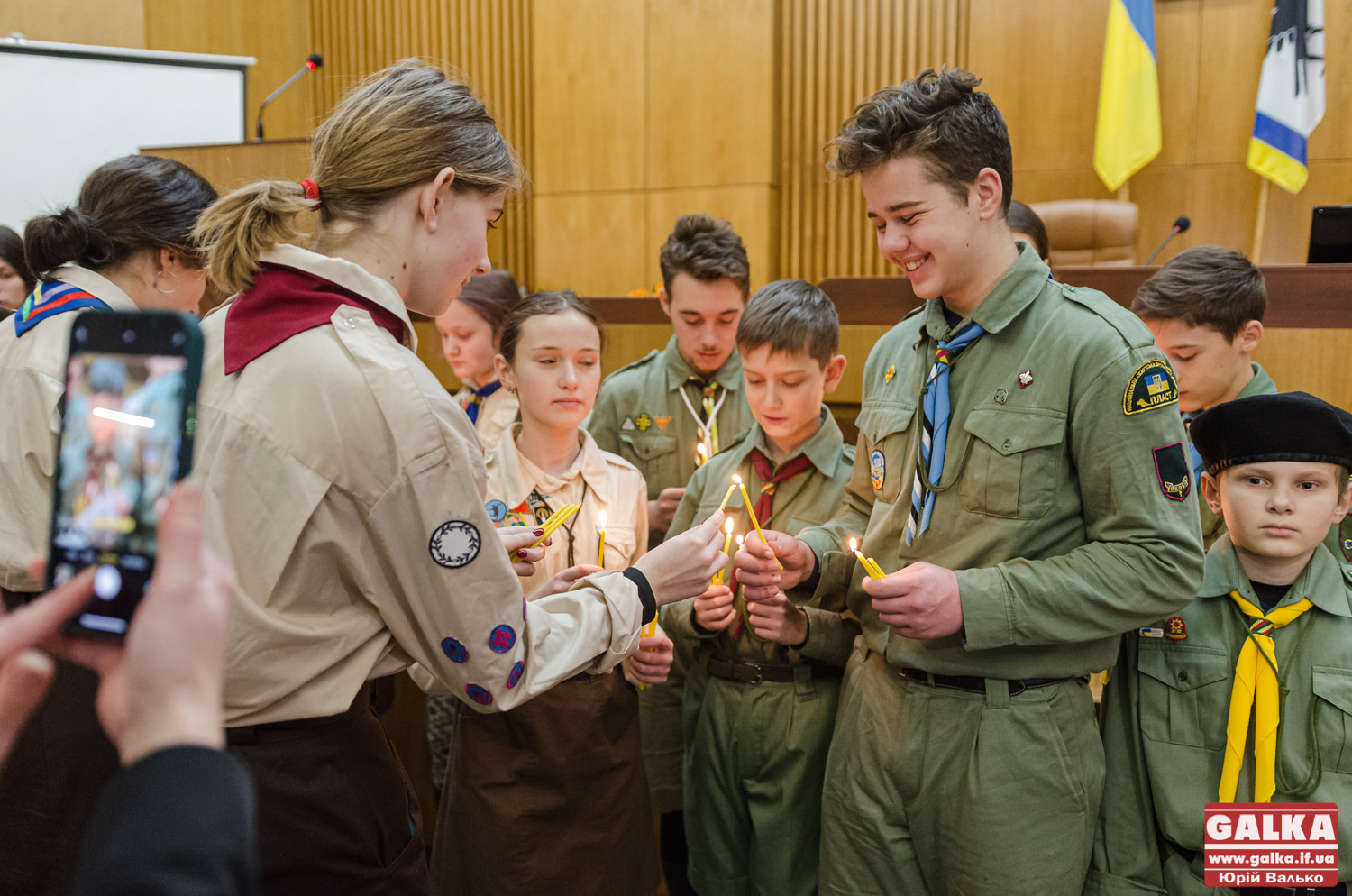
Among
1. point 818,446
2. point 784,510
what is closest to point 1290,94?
point 818,446

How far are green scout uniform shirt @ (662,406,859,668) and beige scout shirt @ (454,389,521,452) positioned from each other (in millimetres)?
852

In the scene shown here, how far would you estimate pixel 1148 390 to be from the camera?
1492 millimetres

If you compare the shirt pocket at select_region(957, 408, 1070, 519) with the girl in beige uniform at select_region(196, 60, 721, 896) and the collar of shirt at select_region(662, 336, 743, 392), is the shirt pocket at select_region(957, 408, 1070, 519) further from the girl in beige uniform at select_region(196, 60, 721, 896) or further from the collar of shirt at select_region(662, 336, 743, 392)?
the collar of shirt at select_region(662, 336, 743, 392)

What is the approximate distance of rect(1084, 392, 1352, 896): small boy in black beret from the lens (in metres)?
1.67

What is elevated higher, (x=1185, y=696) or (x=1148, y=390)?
(x=1148, y=390)

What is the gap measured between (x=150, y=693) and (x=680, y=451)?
2.47 metres

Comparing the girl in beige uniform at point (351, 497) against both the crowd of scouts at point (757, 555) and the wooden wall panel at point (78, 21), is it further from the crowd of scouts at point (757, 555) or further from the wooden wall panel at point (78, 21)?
the wooden wall panel at point (78, 21)

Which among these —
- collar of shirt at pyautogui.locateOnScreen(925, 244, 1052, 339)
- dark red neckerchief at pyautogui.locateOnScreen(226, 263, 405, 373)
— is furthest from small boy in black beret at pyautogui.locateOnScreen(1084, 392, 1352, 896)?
dark red neckerchief at pyautogui.locateOnScreen(226, 263, 405, 373)

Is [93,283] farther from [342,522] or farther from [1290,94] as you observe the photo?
[1290,94]

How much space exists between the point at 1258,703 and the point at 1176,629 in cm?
18

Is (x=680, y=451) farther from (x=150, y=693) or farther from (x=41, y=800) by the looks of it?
(x=150, y=693)

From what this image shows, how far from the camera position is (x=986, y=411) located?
1608 millimetres

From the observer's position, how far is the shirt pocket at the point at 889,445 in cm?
179

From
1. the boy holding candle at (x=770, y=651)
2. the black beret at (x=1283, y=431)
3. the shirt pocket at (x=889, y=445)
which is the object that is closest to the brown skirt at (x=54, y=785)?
the boy holding candle at (x=770, y=651)
